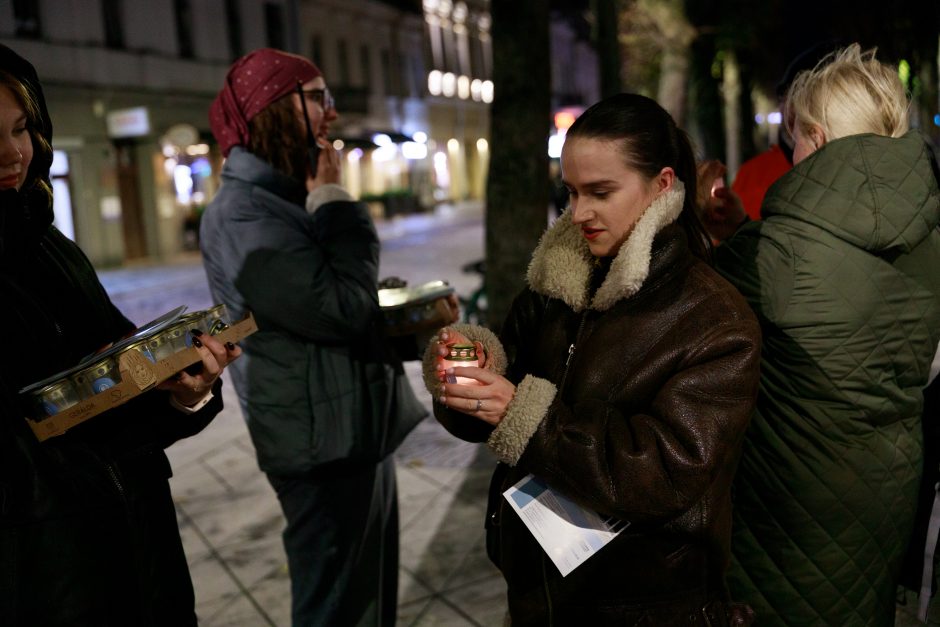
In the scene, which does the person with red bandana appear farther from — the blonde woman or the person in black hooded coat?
the blonde woman

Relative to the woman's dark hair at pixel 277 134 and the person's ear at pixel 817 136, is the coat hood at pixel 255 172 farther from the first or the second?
the person's ear at pixel 817 136

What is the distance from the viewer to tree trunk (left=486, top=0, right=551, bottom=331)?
5102mm

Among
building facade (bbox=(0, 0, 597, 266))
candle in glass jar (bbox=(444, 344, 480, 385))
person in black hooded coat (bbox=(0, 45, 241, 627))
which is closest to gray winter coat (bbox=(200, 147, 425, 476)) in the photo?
person in black hooded coat (bbox=(0, 45, 241, 627))

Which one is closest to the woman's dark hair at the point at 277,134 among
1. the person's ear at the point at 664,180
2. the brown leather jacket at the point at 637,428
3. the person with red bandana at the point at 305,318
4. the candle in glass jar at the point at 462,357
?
the person with red bandana at the point at 305,318

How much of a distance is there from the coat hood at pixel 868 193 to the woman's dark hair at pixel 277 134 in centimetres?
152

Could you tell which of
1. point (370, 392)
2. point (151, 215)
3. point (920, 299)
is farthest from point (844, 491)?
point (151, 215)

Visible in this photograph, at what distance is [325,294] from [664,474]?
125 centimetres

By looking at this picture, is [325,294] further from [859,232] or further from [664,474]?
[859,232]

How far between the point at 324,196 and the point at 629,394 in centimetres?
136

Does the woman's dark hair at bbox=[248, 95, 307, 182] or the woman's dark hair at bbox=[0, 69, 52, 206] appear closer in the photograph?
the woman's dark hair at bbox=[0, 69, 52, 206]

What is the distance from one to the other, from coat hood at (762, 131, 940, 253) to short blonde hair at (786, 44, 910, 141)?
0.30 feet

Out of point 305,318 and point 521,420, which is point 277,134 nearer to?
point 305,318

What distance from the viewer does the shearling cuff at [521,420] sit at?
1.67m

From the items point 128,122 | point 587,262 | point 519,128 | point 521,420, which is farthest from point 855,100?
point 128,122
